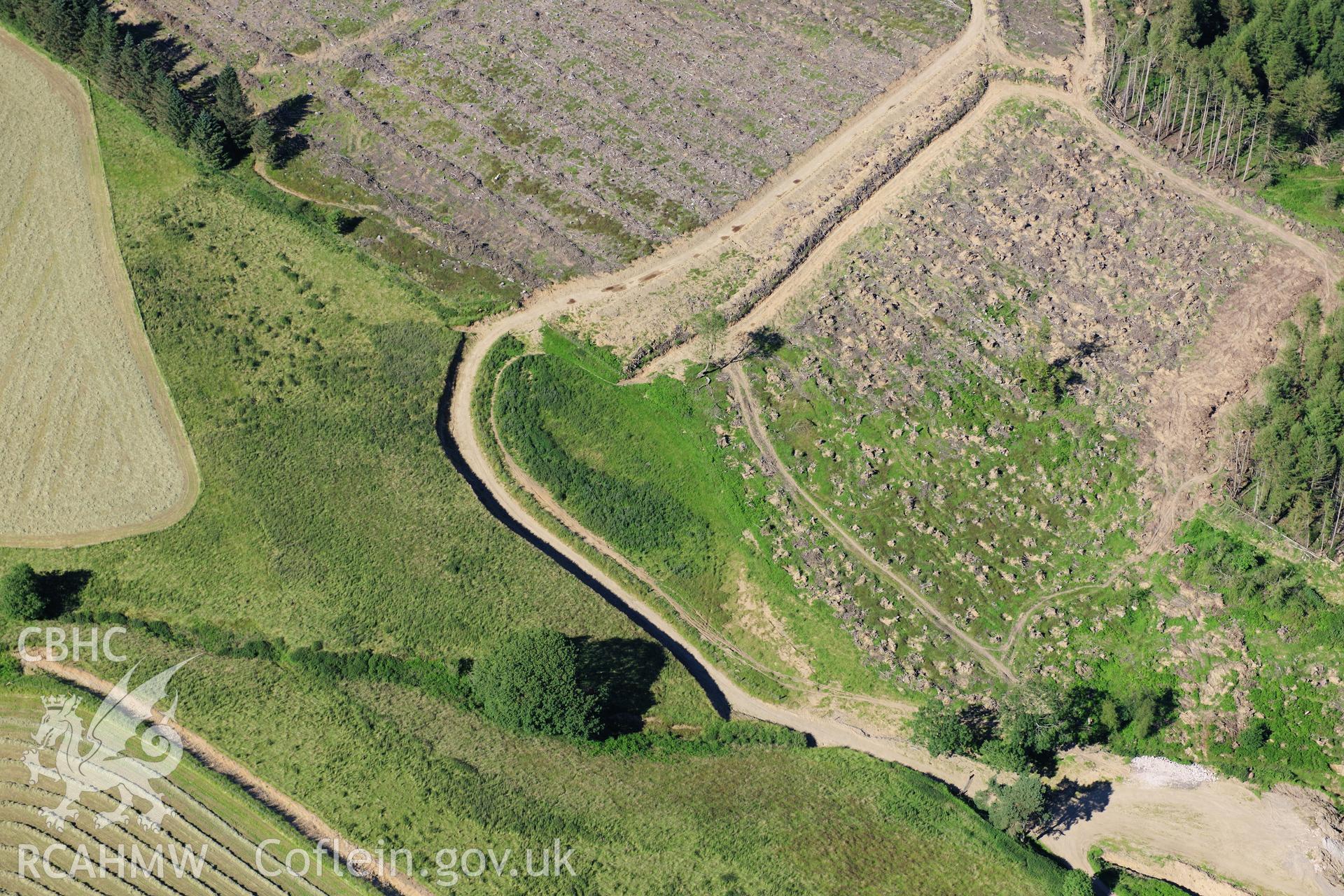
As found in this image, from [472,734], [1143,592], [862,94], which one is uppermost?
[862,94]

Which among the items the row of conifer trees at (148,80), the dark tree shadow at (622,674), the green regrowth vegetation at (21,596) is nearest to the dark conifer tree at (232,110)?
the row of conifer trees at (148,80)

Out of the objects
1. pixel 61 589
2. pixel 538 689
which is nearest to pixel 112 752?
pixel 61 589

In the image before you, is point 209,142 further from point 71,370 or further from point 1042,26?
point 1042,26

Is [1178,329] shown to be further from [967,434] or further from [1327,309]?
[967,434]

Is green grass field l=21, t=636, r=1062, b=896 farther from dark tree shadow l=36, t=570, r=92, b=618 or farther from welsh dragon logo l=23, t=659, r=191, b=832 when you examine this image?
dark tree shadow l=36, t=570, r=92, b=618

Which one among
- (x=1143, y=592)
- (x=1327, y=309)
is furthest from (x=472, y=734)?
(x=1327, y=309)
